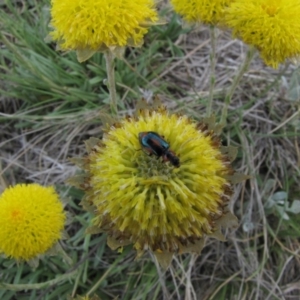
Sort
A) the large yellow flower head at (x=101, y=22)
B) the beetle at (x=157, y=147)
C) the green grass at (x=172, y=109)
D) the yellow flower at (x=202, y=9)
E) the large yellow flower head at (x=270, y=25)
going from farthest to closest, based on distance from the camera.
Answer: the green grass at (x=172, y=109), the yellow flower at (x=202, y=9), the large yellow flower head at (x=270, y=25), the large yellow flower head at (x=101, y=22), the beetle at (x=157, y=147)

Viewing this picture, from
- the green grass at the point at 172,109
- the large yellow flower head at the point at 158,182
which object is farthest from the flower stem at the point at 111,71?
the green grass at the point at 172,109

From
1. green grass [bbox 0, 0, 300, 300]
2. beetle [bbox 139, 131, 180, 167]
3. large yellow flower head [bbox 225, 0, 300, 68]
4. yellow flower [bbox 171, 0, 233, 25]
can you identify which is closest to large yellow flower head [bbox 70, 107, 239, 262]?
beetle [bbox 139, 131, 180, 167]

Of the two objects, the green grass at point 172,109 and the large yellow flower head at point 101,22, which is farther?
the green grass at point 172,109

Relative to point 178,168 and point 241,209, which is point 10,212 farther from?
point 241,209

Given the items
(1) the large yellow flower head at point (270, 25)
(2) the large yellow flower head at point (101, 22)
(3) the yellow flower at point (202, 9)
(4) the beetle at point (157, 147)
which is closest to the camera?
(4) the beetle at point (157, 147)

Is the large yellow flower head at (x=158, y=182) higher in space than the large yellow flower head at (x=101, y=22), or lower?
lower

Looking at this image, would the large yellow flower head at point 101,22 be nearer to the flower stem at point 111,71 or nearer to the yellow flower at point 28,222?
the flower stem at point 111,71
